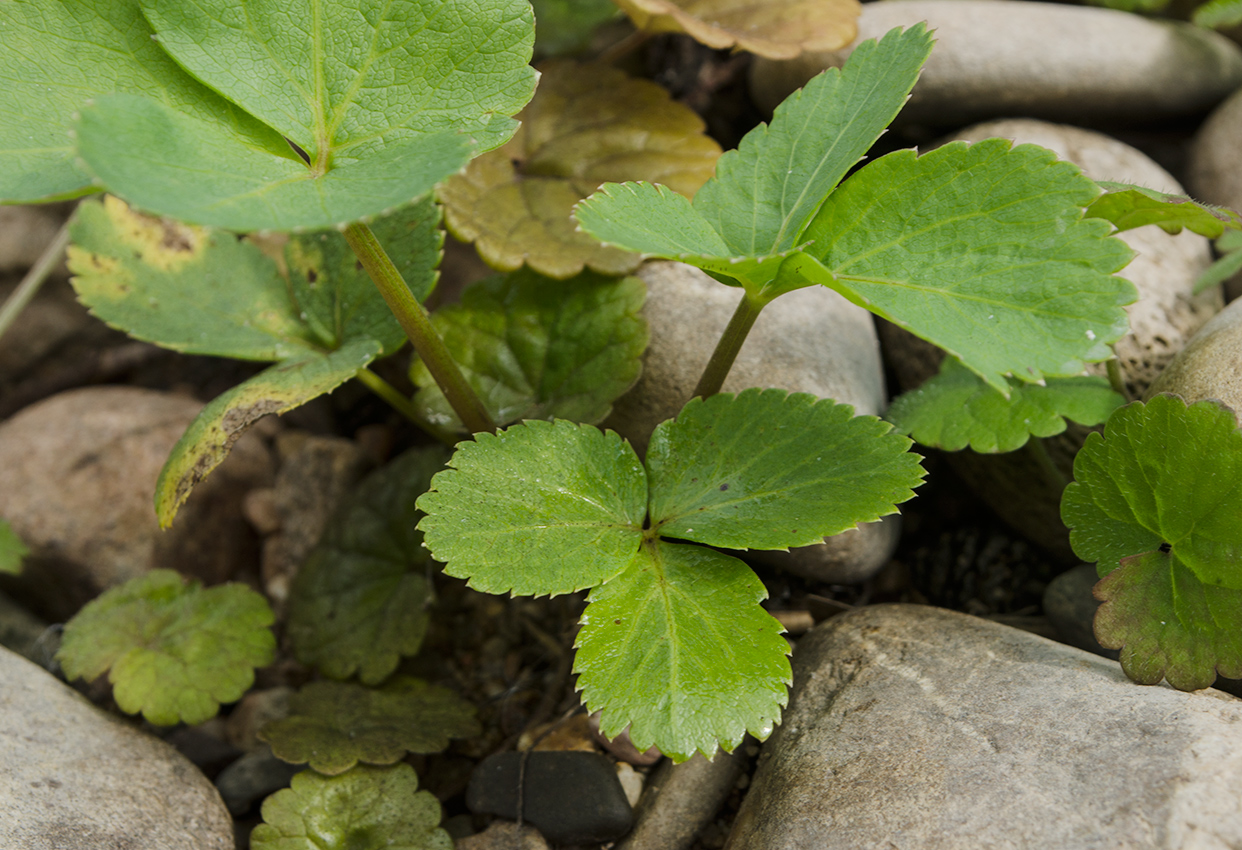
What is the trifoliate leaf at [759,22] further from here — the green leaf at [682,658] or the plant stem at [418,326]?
the green leaf at [682,658]

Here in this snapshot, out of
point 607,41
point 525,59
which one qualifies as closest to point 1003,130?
point 607,41

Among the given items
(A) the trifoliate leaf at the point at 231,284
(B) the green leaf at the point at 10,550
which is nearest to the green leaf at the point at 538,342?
(A) the trifoliate leaf at the point at 231,284

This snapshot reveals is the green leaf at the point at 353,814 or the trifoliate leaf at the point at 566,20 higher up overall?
the trifoliate leaf at the point at 566,20

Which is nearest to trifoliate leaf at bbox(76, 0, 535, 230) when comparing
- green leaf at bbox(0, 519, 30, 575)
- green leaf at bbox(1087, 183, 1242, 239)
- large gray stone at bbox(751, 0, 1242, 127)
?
green leaf at bbox(1087, 183, 1242, 239)

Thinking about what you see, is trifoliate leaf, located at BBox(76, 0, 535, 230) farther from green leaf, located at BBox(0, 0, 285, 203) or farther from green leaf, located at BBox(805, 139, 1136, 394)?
green leaf, located at BBox(805, 139, 1136, 394)

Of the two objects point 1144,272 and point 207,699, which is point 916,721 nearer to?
point 1144,272

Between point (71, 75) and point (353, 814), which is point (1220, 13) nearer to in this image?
point (71, 75)
